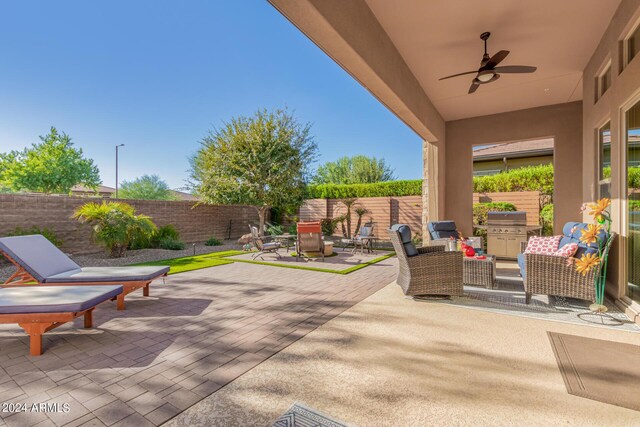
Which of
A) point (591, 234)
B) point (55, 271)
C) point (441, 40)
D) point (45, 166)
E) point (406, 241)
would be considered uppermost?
point (45, 166)

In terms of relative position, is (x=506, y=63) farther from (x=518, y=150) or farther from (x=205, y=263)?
(x=518, y=150)

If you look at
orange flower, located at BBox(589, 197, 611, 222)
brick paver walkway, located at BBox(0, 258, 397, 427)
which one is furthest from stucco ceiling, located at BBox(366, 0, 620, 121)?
brick paver walkway, located at BBox(0, 258, 397, 427)

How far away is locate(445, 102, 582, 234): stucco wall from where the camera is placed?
677 centimetres

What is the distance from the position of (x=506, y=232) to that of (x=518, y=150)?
8125 mm

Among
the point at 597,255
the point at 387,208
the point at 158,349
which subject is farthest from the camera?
the point at 387,208

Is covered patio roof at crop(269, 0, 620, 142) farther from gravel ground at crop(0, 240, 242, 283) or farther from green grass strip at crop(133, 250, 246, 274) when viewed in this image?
gravel ground at crop(0, 240, 242, 283)

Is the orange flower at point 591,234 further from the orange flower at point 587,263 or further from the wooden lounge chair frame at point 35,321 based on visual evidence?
the wooden lounge chair frame at point 35,321

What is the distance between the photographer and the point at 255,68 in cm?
1002

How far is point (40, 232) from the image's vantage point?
6.79 meters

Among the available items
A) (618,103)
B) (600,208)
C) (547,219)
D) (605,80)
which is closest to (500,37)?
(618,103)

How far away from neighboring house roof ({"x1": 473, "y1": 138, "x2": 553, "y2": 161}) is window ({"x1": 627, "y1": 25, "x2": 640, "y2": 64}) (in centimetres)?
946

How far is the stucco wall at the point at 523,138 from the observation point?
677 centimetres

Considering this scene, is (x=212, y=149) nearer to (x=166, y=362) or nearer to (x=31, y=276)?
(x=31, y=276)

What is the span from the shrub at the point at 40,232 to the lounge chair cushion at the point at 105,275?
13.7 ft
